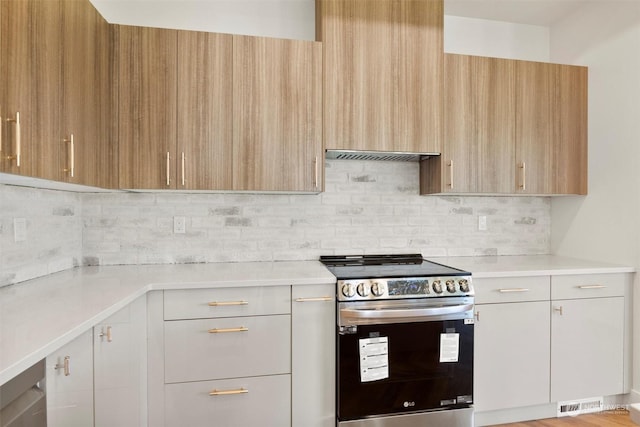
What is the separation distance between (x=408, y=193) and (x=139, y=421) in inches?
85.2

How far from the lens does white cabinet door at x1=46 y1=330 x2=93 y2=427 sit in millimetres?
1090

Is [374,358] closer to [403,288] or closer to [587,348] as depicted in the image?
[403,288]

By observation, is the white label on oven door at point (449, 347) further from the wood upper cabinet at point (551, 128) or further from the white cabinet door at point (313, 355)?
the wood upper cabinet at point (551, 128)

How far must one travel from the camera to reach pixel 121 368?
159cm

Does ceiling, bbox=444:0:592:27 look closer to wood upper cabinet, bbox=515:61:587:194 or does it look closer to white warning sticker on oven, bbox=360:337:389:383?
wood upper cabinet, bbox=515:61:587:194

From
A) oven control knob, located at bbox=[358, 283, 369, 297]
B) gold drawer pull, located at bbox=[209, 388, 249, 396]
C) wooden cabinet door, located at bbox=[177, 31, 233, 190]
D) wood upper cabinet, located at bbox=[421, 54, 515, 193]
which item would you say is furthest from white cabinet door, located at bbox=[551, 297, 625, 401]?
wooden cabinet door, located at bbox=[177, 31, 233, 190]

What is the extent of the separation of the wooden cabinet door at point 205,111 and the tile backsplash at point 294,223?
0.38 meters

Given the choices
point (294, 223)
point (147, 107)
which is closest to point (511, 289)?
point (294, 223)

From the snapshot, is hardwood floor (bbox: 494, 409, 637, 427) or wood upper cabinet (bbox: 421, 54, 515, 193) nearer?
hardwood floor (bbox: 494, 409, 637, 427)

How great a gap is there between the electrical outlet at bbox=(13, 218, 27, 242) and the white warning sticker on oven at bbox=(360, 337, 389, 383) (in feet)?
5.85

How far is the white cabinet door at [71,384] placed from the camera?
1.09 m

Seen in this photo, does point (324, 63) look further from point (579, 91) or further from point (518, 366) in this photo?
point (518, 366)

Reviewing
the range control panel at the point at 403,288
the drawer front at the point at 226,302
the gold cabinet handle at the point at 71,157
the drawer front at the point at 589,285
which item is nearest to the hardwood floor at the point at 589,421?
the drawer front at the point at 589,285

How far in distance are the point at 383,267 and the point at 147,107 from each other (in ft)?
5.62
